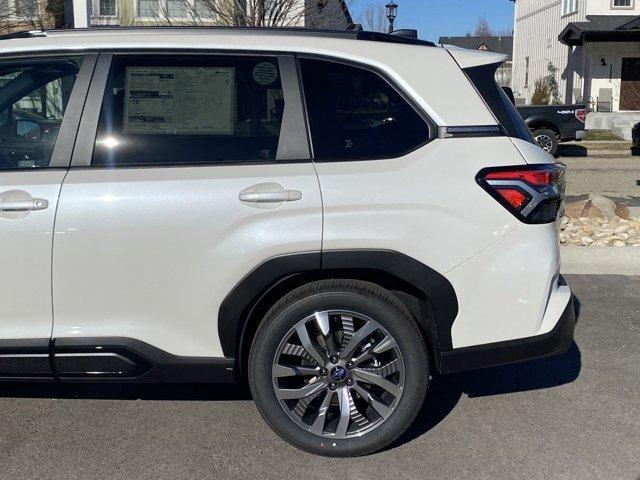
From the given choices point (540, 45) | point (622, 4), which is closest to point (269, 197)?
point (622, 4)

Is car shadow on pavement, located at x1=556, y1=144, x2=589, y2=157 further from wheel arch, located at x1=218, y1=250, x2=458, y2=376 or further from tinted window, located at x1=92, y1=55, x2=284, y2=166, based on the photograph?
tinted window, located at x1=92, y1=55, x2=284, y2=166

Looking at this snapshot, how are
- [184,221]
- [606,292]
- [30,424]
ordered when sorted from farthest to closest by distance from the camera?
[606,292], [30,424], [184,221]

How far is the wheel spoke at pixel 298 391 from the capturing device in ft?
10.9

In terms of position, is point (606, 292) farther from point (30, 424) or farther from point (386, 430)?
point (30, 424)

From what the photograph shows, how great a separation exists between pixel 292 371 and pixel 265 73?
142 cm

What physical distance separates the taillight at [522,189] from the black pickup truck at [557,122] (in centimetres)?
1452

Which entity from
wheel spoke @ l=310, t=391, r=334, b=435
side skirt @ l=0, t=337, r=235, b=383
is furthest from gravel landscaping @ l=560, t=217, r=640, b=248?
side skirt @ l=0, t=337, r=235, b=383

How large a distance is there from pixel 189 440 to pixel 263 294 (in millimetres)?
922

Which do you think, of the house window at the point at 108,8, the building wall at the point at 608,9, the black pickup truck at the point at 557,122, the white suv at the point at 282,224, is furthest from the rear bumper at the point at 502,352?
the building wall at the point at 608,9

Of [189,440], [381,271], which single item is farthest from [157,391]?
[381,271]

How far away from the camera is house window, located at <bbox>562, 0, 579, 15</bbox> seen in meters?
32.2

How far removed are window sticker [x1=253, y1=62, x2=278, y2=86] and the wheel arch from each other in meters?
0.87

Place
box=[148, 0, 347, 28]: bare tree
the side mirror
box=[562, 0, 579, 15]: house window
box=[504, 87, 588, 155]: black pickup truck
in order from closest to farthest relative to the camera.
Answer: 1. the side mirror
2. box=[148, 0, 347, 28]: bare tree
3. box=[504, 87, 588, 155]: black pickup truck
4. box=[562, 0, 579, 15]: house window

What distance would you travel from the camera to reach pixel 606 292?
6.03m
